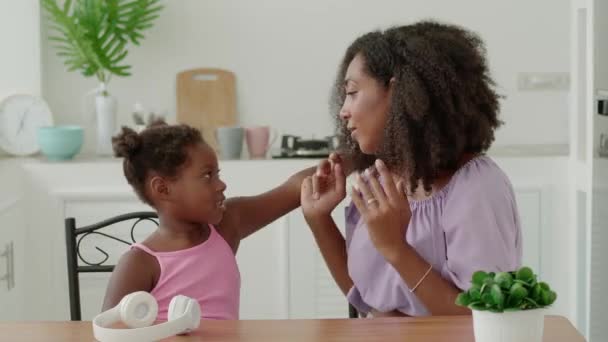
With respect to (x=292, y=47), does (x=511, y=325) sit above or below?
below

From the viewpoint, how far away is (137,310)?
1.66 metres

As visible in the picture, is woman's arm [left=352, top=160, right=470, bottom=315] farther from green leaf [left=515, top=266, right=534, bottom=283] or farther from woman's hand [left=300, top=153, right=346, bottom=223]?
green leaf [left=515, top=266, right=534, bottom=283]

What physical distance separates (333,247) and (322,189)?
133 mm

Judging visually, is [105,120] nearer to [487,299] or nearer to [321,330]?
[321,330]

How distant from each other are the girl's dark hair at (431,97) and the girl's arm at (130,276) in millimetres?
495

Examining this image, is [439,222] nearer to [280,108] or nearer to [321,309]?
[321,309]

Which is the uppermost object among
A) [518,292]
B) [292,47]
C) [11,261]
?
[292,47]

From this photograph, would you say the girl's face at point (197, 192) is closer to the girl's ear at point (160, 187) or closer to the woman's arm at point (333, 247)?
the girl's ear at point (160, 187)

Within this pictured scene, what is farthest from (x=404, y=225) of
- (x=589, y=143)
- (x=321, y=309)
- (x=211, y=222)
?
(x=321, y=309)

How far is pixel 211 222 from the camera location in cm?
211

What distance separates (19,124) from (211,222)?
191 centimetres

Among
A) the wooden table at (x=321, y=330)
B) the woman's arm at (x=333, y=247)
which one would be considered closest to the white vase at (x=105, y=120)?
the woman's arm at (x=333, y=247)

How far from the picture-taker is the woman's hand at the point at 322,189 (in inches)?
82.8

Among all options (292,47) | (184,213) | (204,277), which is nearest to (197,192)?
(184,213)
